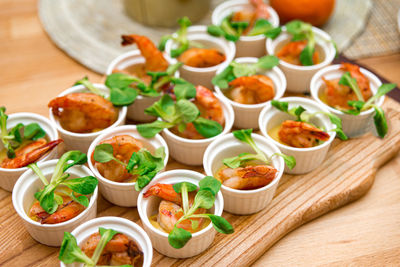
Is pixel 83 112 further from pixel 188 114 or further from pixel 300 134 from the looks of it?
pixel 300 134

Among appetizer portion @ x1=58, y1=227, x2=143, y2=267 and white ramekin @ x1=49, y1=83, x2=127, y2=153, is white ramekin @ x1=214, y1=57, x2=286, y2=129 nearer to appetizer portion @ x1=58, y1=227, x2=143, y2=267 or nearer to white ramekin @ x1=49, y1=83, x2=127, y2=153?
white ramekin @ x1=49, y1=83, x2=127, y2=153

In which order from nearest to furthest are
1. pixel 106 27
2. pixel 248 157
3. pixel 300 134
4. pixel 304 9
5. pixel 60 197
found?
pixel 60 197 < pixel 248 157 < pixel 300 134 < pixel 304 9 < pixel 106 27

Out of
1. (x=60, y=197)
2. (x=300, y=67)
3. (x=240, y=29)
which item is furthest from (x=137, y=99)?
(x=300, y=67)

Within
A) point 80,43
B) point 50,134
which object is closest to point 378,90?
point 50,134

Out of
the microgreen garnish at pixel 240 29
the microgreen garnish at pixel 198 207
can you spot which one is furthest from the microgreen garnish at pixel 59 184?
the microgreen garnish at pixel 240 29

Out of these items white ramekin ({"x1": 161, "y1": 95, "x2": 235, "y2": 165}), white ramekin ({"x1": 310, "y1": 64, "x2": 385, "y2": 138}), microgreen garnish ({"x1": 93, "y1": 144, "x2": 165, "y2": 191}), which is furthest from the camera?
white ramekin ({"x1": 310, "y1": 64, "x2": 385, "y2": 138})

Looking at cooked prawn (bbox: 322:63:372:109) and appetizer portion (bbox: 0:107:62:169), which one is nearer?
appetizer portion (bbox: 0:107:62:169)

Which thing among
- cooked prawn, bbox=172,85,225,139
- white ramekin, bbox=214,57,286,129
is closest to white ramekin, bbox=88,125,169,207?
cooked prawn, bbox=172,85,225,139
